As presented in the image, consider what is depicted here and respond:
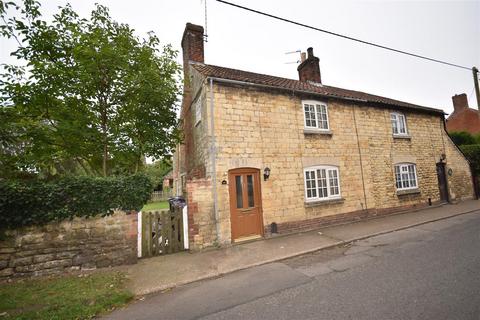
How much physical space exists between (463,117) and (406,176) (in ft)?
81.4

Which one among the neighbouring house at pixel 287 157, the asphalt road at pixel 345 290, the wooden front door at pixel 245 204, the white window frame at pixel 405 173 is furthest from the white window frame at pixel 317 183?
the white window frame at pixel 405 173

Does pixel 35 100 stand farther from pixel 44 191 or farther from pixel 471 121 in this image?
pixel 471 121

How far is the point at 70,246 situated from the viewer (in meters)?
5.91

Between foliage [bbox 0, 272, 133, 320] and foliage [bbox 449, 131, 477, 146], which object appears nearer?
foliage [bbox 0, 272, 133, 320]

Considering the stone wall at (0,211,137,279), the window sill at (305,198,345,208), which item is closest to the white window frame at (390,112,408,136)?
the window sill at (305,198,345,208)

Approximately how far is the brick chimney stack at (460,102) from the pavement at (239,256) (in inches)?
1086

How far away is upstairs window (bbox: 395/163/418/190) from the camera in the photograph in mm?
11951

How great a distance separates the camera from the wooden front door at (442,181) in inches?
532

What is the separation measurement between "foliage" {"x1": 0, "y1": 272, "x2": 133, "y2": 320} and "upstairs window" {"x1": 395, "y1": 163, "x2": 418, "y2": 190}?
13249 millimetres

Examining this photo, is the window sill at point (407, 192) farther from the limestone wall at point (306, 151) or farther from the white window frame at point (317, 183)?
the white window frame at point (317, 183)

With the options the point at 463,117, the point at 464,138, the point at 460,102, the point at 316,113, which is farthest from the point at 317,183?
the point at 460,102

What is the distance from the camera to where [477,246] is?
19.6 feet

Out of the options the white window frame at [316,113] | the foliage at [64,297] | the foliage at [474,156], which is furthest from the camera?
the foliage at [474,156]

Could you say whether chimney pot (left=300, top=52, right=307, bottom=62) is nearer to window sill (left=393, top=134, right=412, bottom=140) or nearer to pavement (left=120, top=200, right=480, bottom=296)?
window sill (left=393, top=134, right=412, bottom=140)
